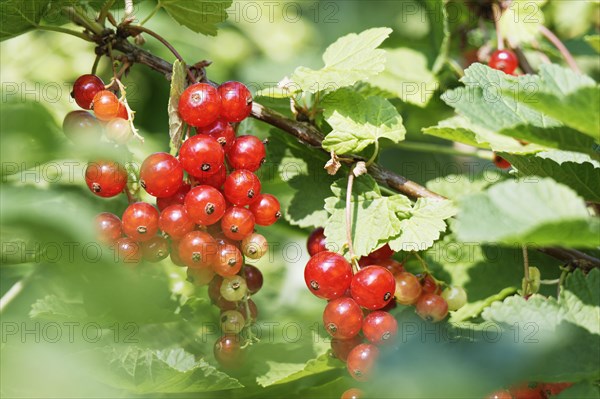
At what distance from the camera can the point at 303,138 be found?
45.0 inches

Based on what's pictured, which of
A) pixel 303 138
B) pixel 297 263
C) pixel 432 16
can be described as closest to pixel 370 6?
pixel 432 16

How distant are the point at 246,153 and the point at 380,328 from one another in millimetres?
318

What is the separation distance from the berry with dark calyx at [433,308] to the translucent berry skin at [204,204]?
0.34 m

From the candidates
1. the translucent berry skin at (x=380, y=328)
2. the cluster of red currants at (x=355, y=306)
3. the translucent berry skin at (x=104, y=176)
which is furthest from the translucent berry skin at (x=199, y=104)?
the translucent berry skin at (x=380, y=328)

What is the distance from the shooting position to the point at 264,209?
108cm

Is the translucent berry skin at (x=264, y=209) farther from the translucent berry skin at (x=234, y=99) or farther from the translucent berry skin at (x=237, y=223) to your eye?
the translucent berry skin at (x=234, y=99)

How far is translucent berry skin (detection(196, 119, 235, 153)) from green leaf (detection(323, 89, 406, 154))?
0.14m

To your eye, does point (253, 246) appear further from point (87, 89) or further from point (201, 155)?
point (87, 89)

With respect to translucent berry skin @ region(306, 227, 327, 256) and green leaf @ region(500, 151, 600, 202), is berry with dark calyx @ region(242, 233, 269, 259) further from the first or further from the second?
green leaf @ region(500, 151, 600, 202)

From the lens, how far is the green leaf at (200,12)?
3.82 ft

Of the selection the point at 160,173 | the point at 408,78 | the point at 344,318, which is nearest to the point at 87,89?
the point at 160,173

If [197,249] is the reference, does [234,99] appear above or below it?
above

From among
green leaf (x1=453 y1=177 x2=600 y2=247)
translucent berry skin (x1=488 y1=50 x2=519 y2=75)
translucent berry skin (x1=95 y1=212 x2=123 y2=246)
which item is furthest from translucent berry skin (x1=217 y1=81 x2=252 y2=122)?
translucent berry skin (x1=488 y1=50 x2=519 y2=75)

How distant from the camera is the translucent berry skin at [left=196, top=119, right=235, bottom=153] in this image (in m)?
1.06
